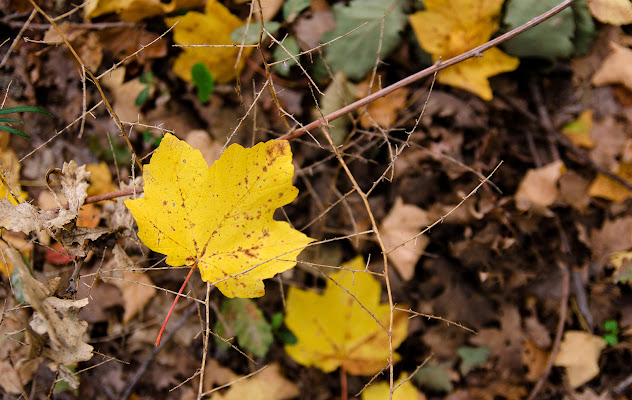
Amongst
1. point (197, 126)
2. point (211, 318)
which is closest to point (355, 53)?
point (197, 126)

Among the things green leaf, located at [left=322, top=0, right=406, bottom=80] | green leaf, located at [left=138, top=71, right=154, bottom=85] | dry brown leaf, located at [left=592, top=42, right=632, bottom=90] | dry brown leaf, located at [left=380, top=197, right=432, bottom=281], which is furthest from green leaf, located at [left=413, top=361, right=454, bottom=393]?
green leaf, located at [left=138, top=71, right=154, bottom=85]

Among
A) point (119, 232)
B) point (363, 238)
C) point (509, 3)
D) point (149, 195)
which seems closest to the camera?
point (149, 195)

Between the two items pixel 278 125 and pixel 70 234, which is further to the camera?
pixel 278 125

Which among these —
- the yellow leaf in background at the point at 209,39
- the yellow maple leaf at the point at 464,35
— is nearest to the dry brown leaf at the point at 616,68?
the yellow maple leaf at the point at 464,35

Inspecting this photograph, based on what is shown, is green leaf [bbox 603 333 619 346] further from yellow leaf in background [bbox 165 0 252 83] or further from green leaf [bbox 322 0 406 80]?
yellow leaf in background [bbox 165 0 252 83]

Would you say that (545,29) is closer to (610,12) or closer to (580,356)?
(610,12)

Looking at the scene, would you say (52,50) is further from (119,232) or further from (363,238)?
(363,238)

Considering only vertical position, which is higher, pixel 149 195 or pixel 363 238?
pixel 149 195
